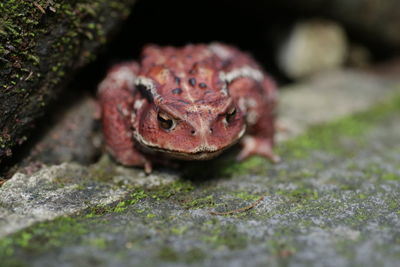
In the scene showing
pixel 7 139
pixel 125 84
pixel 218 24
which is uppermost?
pixel 218 24

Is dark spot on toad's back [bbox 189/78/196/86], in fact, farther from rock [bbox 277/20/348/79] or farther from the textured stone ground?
rock [bbox 277/20/348/79]

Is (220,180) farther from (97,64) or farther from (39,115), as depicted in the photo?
(97,64)

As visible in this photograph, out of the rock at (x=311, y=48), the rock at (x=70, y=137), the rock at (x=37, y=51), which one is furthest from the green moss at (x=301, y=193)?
the rock at (x=311, y=48)

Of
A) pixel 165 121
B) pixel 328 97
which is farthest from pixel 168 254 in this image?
pixel 328 97

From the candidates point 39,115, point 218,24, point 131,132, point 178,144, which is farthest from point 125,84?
point 218,24

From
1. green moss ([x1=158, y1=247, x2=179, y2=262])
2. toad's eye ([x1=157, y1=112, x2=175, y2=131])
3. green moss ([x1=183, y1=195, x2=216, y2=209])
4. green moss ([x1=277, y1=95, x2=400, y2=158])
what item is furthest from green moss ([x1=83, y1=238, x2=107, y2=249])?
green moss ([x1=277, y1=95, x2=400, y2=158])

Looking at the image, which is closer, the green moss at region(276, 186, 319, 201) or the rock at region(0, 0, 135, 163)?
the rock at region(0, 0, 135, 163)
